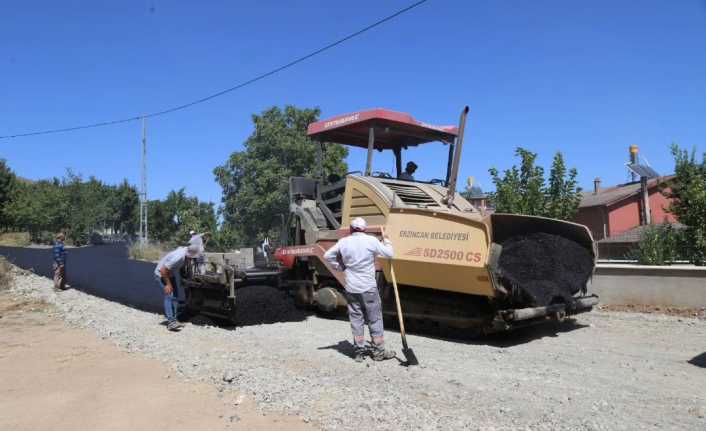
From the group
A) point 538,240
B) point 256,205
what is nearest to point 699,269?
point 538,240

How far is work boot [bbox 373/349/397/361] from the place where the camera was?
5.65 meters

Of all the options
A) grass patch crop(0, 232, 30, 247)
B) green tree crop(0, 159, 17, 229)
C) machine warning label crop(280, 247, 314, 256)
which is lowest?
machine warning label crop(280, 247, 314, 256)

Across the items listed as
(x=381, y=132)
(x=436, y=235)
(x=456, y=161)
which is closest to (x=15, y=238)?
(x=381, y=132)

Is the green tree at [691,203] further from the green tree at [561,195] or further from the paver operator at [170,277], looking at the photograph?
the paver operator at [170,277]

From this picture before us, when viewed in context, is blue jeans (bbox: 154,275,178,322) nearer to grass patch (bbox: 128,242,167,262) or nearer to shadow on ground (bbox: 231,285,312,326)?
shadow on ground (bbox: 231,285,312,326)

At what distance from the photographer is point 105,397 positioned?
472 centimetres

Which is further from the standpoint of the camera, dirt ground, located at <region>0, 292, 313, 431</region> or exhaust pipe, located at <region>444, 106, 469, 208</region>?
exhaust pipe, located at <region>444, 106, 469, 208</region>

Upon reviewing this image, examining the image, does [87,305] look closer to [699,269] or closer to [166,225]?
[699,269]

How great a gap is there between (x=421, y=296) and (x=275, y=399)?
3.07 m

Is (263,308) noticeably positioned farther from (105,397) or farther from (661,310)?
(661,310)

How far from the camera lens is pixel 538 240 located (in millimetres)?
6586

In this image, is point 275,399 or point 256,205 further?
point 256,205

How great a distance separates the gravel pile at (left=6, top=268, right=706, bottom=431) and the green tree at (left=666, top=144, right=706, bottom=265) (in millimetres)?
3311

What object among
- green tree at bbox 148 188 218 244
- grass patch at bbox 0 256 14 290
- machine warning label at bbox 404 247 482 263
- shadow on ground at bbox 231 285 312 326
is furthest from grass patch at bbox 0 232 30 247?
machine warning label at bbox 404 247 482 263
